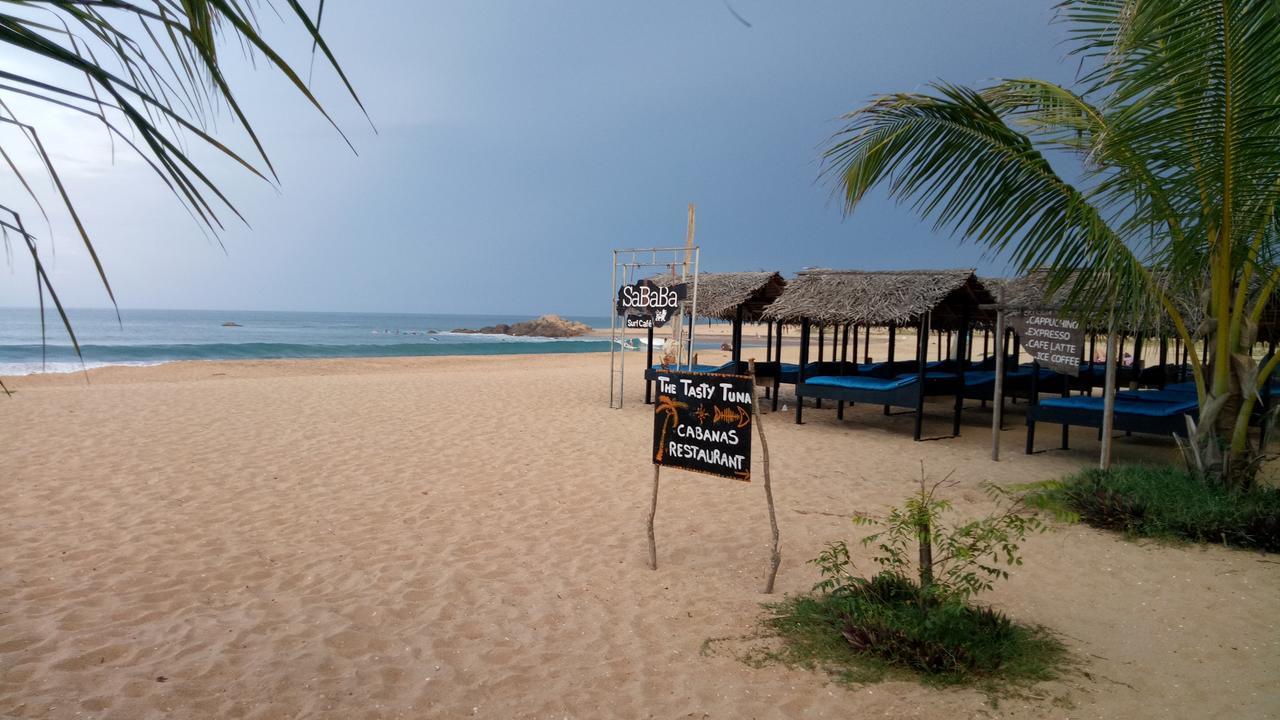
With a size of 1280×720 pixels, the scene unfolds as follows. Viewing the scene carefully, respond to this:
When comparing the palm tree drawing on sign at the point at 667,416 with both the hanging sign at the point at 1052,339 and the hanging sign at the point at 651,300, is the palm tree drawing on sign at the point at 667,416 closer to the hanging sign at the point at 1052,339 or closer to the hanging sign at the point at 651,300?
the hanging sign at the point at 1052,339

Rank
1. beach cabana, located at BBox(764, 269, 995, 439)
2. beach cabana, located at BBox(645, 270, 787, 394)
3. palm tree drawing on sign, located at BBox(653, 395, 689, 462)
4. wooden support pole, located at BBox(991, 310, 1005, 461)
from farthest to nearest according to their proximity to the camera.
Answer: beach cabana, located at BBox(645, 270, 787, 394) → beach cabana, located at BBox(764, 269, 995, 439) → wooden support pole, located at BBox(991, 310, 1005, 461) → palm tree drawing on sign, located at BBox(653, 395, 689, 462)

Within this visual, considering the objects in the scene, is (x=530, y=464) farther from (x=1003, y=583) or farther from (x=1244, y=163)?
(x=1244, y=163)

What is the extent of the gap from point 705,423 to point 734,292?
8.00m

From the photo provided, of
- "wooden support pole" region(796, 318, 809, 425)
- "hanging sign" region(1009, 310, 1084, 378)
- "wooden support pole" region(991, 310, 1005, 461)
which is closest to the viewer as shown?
"hanging sign" region(1009, 310, 1084, 378)

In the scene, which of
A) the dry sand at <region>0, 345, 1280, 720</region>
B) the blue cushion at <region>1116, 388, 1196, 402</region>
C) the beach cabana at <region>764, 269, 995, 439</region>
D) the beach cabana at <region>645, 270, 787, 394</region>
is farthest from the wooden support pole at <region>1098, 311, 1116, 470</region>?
the beach cabana at <region>645, 270, 787, 394</region>

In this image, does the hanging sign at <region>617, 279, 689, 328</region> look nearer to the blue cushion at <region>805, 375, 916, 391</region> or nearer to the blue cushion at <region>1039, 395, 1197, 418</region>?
the blue cushion at <region>805, 375, 916, 391</region>

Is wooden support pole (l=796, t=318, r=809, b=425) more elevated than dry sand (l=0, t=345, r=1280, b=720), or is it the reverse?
wooden support pole (l=796, t=318, r=809, b=425)

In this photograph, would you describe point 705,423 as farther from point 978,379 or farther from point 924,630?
point 978,379

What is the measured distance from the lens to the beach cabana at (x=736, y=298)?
12.0m

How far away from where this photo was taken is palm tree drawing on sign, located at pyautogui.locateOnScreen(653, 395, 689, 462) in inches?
180

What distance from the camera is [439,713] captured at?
117 inches

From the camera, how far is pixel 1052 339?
796 cm

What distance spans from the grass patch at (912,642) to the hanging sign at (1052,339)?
4895mm

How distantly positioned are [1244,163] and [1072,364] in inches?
146
